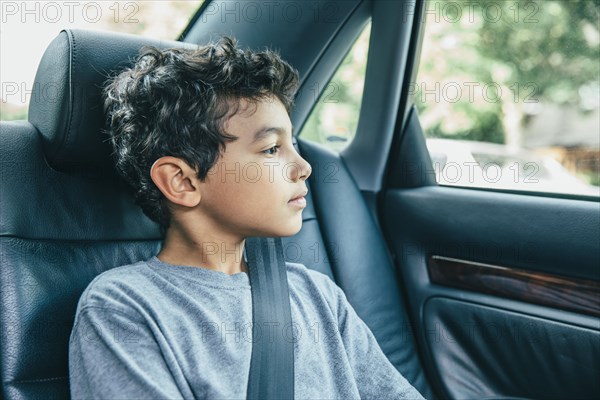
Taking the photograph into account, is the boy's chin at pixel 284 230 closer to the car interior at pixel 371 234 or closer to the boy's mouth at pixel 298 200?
the boy's mouth at pixel 298 200

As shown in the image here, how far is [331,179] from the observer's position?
5.85 feet

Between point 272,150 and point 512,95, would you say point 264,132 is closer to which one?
point 272,150

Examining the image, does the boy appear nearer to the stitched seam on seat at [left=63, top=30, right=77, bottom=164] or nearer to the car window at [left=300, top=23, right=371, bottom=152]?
the stitched seam on seat at [left=63, top=30, right=77, bottom=164]

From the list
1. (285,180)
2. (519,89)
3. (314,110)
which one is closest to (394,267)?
(314,110)

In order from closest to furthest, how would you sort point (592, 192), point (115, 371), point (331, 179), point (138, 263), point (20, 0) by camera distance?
point (115, 371) < point (138, 263) < point (20, 0) < point (592, 192) < point (331, 179)

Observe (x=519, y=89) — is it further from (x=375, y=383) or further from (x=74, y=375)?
(x=74, y=375)

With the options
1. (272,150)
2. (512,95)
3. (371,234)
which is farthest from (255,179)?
(512,95)

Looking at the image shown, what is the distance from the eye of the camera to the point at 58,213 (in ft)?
3.98

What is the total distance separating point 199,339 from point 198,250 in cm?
21

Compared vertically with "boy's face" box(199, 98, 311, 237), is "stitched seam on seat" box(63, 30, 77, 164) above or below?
above

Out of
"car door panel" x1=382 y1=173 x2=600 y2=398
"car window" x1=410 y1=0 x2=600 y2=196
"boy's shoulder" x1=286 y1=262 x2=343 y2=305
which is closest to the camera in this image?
"boy's shoulder" x1=286 y1=262 x2=343 y2=305

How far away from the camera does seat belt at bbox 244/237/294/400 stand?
46.8 inches

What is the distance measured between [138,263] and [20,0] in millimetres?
711

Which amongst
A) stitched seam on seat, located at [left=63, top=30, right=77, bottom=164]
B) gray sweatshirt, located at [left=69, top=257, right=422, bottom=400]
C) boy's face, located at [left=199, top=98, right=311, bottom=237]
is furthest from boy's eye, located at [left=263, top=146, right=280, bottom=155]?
stitched seam on seat, located at [left=63, top=30, right=77, bottom=164]
